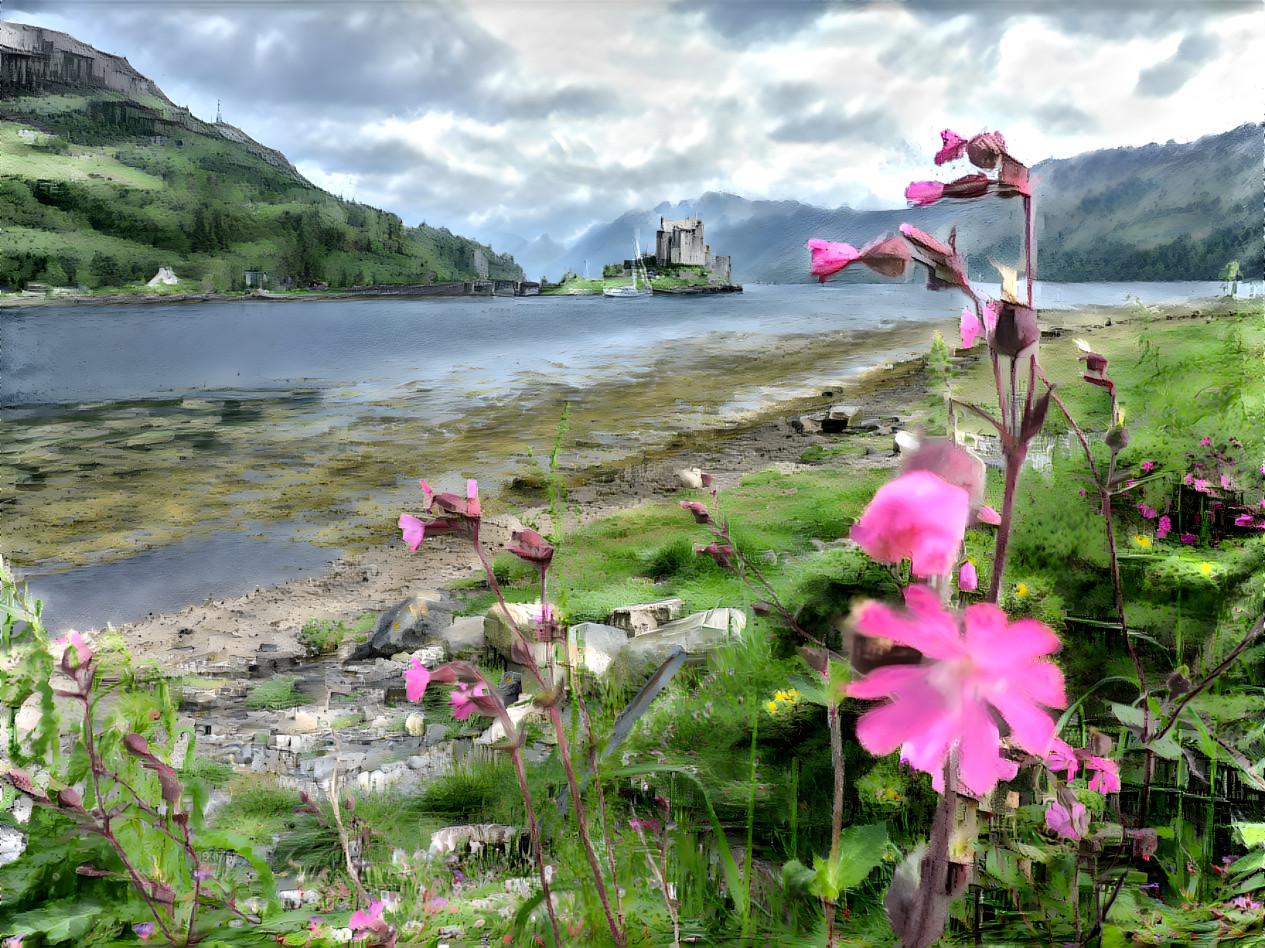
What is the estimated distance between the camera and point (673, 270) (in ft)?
24.8

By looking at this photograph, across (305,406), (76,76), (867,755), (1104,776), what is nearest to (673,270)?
(305,406)

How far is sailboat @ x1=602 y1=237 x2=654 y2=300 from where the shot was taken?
7.59 meters

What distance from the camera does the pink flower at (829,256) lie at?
33 centimetres

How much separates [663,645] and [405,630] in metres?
1.17

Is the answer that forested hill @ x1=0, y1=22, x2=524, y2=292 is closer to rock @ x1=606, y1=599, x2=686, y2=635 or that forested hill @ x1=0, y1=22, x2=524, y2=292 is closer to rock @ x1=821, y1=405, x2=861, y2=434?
rock @ x1=821, y1=405, x2=861, y2=434

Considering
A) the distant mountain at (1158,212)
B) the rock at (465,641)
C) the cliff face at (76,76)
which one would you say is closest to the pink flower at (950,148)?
the rock at (465,641)

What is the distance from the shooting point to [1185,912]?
1.99ft

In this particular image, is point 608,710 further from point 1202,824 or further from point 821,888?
point 821,888

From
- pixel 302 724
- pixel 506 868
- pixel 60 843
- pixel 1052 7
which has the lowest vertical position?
pixel 302 724

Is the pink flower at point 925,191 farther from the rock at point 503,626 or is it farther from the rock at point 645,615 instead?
the rock at point 645,615

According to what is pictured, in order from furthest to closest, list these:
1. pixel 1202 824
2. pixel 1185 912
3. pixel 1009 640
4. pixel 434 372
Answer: pixel 434 372 → pixel 1202 824 → pixel 1185 912 → pixel 1009 640

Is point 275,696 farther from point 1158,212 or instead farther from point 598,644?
point 1158,212

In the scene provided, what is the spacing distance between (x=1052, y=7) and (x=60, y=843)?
4240 mm

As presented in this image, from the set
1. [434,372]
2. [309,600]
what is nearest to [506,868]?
[309,600]
